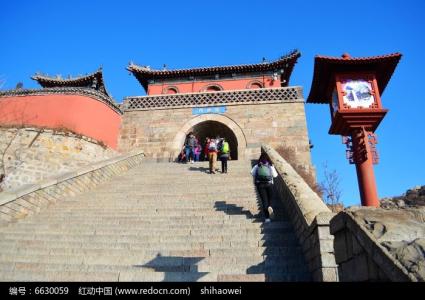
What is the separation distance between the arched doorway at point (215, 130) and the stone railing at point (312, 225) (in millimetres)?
7976

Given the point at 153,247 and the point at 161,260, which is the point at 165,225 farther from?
the point at 161,260

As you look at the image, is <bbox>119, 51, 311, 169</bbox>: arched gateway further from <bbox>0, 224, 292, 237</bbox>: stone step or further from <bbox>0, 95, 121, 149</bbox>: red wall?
<bbox>0, 224, 292, 237</bbox>: stone step

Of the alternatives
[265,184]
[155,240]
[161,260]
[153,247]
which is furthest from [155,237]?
[265,184]

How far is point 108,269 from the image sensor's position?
152 inches

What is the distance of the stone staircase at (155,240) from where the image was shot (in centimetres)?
379

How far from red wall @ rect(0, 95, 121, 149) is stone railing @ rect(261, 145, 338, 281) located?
1215 cm

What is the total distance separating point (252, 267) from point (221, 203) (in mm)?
2552

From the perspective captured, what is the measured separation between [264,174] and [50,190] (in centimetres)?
476

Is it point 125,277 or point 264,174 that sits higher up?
point 264,174

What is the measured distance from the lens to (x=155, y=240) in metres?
4.83

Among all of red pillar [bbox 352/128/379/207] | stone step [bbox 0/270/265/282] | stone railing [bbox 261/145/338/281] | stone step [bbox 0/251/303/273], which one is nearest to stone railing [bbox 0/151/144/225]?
stone step [bbox 0/251/303/273]

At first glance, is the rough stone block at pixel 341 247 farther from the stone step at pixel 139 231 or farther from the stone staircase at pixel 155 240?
the stone step at pixel 139 231

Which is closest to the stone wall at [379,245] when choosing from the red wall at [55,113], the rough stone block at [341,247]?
the rough stone block at [341,247]

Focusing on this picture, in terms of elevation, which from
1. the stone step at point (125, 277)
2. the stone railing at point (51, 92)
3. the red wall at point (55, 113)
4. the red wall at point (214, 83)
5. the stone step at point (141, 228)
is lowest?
the stone step at point (125, 277)
